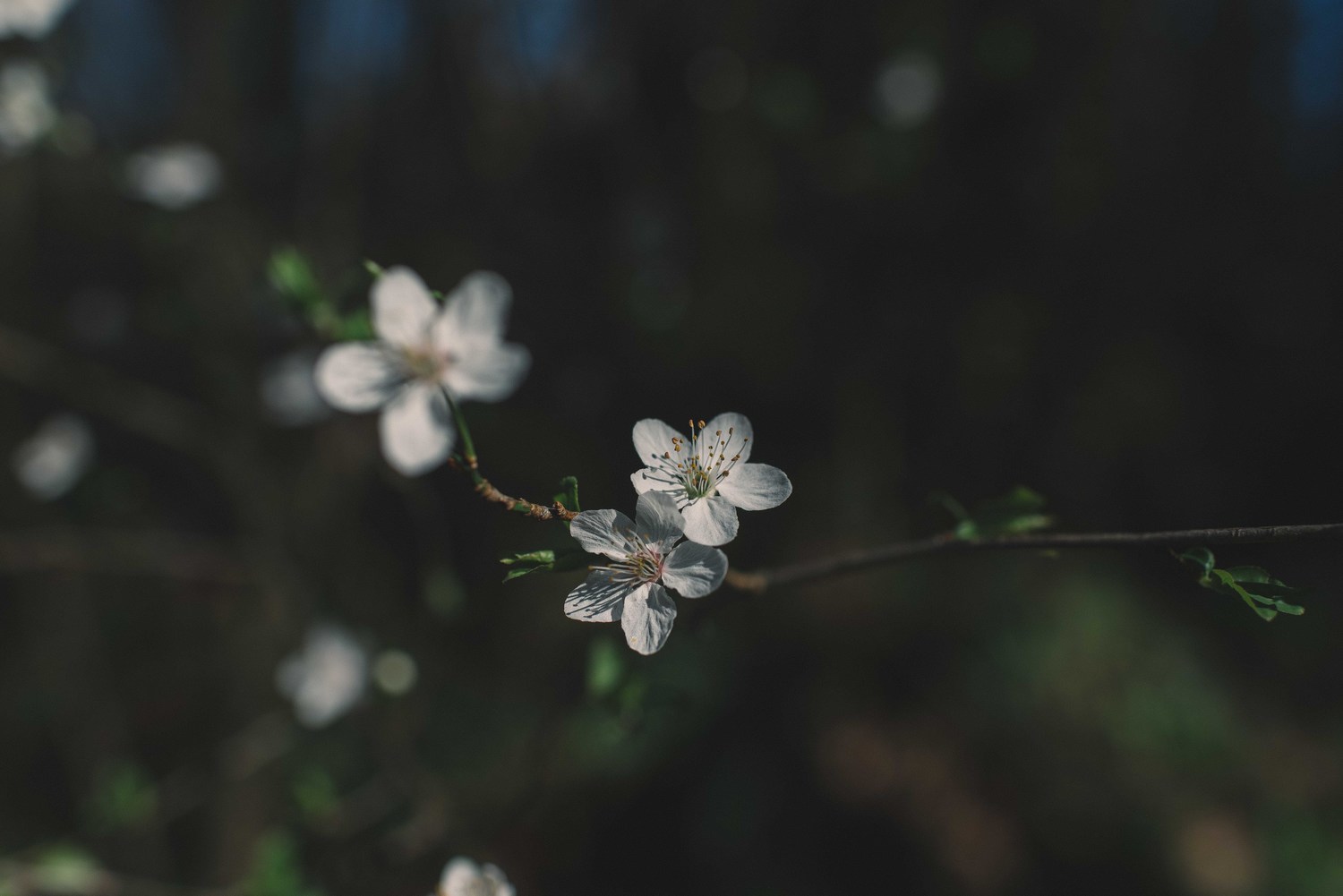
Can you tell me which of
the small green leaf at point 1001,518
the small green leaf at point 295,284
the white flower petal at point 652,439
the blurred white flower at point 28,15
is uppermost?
the blurred white flower at point 28,15

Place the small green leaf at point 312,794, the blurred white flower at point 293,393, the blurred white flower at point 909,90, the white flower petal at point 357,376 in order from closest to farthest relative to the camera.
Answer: the white flower petal at point 357,376 → the small green leaf at point 312,794 → the blurred white flower at point 293,393 → the blurred white flower at point 909,90

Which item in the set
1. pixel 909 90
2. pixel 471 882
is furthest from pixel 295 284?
pixel 909 90

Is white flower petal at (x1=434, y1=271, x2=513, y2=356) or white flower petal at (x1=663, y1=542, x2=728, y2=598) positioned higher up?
white flower petal at (x1=434, y1=271, x2=513, y2=356)

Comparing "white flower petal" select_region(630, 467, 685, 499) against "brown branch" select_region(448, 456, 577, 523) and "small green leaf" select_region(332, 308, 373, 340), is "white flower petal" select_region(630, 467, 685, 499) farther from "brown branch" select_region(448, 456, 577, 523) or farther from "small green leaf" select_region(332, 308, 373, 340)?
"small green leaf" select_region(332, 308, 373, 340)

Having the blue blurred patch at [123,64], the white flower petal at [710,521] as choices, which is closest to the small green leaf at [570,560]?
the white flower petal at [710,521]

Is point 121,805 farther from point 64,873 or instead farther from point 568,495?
point 568,495

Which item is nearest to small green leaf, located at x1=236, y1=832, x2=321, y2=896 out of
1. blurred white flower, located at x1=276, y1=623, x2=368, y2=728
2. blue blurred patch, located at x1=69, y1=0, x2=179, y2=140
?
blurred white flower, located at x1=276, y1=623, x2=368, y2=728

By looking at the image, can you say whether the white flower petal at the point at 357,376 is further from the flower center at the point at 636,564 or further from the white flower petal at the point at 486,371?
the flower center at the point at 636,564
